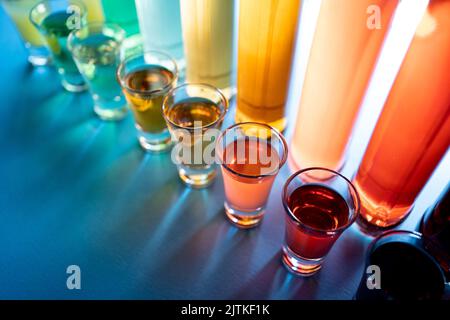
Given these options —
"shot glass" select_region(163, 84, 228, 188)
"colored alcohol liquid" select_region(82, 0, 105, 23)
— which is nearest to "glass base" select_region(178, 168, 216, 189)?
"shot glass" select_region(163, 84, 228, 188)

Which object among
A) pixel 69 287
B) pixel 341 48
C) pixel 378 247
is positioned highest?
pixel 341 48

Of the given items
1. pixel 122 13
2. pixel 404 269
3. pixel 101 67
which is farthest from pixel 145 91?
pixel 404 269

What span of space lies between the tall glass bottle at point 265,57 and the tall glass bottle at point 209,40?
0.05m

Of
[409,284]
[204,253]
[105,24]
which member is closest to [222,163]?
[204,253]

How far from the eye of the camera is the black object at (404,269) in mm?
375

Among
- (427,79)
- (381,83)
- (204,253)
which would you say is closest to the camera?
(427,79)

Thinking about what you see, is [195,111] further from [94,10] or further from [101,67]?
[94,10]

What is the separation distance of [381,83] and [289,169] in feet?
0.66

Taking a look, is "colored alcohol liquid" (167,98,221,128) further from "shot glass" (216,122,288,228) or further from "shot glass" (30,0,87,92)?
"shot glass" (30,0,87,92)

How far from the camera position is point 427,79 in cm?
37

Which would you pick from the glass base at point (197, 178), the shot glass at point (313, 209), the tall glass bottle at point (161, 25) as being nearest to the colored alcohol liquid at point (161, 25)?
the tall glass bottle at point (161, 25)

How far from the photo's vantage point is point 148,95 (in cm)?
52

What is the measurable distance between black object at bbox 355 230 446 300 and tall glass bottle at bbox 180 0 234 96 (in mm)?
326

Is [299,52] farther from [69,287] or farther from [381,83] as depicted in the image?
[69,287]
